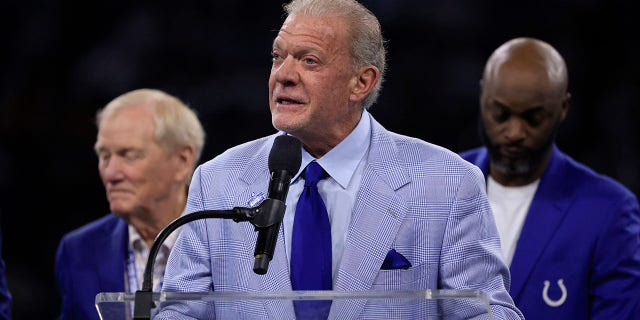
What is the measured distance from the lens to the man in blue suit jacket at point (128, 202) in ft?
10.3

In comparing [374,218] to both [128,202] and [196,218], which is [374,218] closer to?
[196,218]

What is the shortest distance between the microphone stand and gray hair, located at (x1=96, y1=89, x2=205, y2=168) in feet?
5.33

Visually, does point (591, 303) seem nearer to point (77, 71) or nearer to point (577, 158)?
point (577, 158)

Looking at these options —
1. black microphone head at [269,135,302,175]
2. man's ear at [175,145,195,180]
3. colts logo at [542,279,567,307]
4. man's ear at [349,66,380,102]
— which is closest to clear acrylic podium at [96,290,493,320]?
black microphone head at [269,135,302,175]

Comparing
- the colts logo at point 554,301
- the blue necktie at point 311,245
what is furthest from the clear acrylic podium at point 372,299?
the colts logo at point 554,301

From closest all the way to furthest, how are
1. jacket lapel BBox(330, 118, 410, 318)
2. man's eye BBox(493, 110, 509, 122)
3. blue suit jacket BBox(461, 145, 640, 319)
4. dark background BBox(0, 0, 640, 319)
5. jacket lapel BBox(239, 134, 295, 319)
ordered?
jacket lapel BBox(239, 134, 295, 319) → jacket lapel BBox(330, 118, 410, 318) → blue suit jacket BBox(461, 145, 640, 319) → man's eye BBox(493, 110, 509, 122) → dark background BBox(0, 0, 640, 319)

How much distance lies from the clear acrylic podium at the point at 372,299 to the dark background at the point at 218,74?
2680mm

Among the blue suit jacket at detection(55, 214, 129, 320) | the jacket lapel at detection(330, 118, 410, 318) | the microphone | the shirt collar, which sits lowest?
the blue suit jacket at detection(55, 214, 129, 320)

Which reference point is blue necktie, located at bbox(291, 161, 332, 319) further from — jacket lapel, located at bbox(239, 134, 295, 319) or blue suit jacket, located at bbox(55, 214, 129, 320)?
blue suit jacket, located at bbox(55, 214, 129, 320)

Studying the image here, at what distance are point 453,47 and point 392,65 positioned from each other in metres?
0.27

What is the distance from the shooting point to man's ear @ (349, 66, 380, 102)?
228cm

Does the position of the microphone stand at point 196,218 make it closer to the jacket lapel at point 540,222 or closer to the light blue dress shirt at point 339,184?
the light blue dress shirt at point 339,184

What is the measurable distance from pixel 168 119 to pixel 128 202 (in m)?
0.30

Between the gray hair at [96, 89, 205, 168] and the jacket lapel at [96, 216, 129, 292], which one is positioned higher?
the gray hair at [96, 89, 205, 168]
